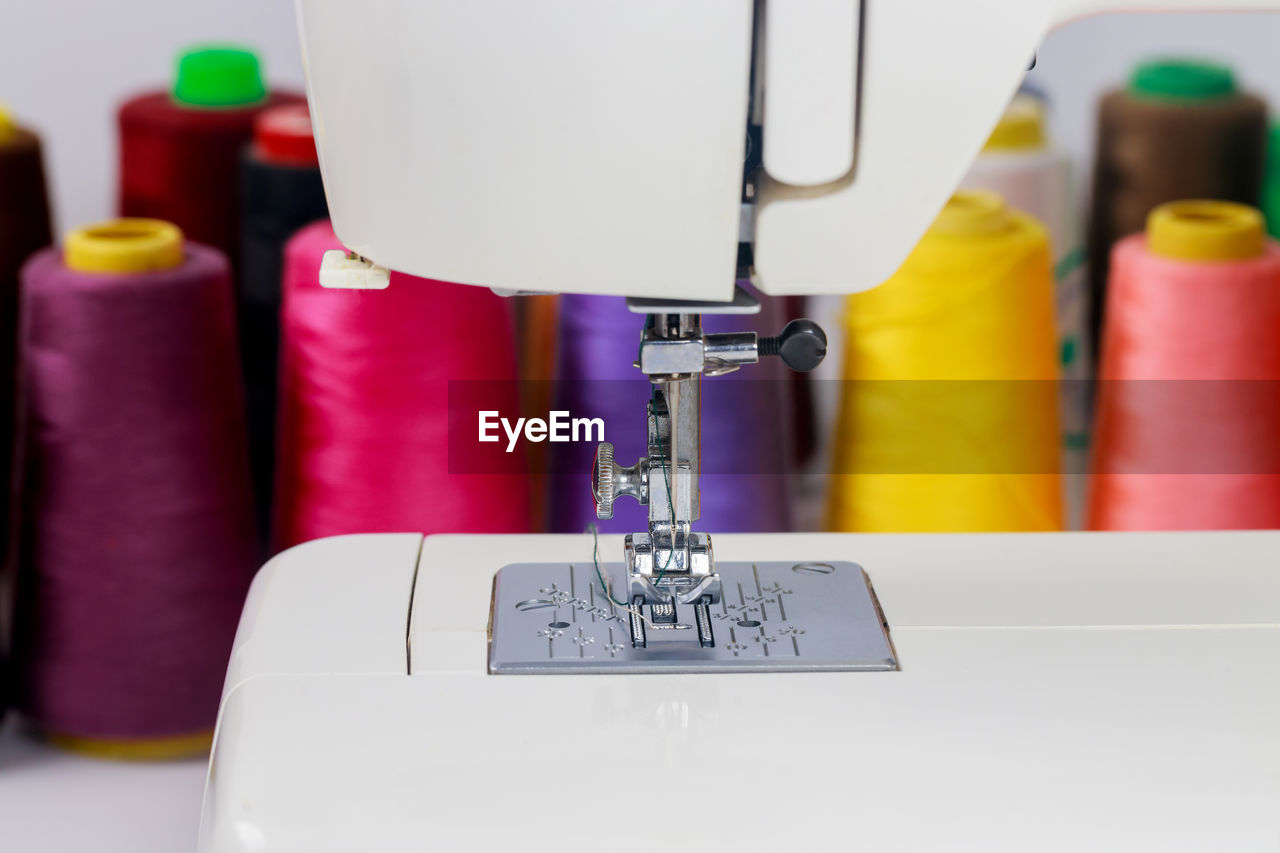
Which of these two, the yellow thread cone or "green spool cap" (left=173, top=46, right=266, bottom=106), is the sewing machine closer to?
the yellow thread cone

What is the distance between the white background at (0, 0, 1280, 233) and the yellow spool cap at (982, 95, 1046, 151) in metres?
0.19

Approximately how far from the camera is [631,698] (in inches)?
26.2

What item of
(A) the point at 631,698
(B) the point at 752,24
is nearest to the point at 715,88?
(B) the point at 752,24

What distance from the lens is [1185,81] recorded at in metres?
1.24

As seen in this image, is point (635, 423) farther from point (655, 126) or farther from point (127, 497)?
point (655, 126)

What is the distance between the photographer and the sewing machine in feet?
1.89

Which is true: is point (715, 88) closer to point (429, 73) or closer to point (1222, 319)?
point (429, 73)

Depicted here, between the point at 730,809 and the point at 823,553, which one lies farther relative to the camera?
the point at 823,553

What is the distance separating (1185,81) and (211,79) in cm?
72

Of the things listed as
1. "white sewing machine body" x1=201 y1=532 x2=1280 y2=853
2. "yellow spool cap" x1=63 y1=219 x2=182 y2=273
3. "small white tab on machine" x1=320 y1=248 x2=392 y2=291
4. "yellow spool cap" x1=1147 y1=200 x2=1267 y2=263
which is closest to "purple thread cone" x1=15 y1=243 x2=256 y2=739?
"yellow spool cap" x1=63 y1=219 x2=182 y2=273

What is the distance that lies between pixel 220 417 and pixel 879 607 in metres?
0.41

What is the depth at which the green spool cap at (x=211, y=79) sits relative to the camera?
1.20 metres

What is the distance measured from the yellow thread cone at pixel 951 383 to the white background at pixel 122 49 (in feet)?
1.55

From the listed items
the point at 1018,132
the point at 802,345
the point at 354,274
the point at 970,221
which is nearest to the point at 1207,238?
the point at 970,221
